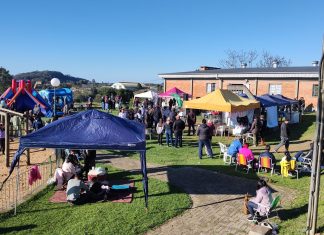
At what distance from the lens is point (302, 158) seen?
41.4ft

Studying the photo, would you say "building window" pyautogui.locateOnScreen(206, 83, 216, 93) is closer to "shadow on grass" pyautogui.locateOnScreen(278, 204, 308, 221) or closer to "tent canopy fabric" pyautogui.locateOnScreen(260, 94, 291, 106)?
"tent canopy fabric" pyautogui.locateOnScreen(260, 94, 291, 106)

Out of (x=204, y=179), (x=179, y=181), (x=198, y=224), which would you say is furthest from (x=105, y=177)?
(x=198, y=224)

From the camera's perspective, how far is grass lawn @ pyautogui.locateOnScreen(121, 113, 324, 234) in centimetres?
850

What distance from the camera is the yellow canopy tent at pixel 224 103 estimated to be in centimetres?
1853

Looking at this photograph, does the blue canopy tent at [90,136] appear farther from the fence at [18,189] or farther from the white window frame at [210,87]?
the white window frame at [210,87]

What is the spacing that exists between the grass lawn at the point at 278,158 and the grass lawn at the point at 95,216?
2653mm

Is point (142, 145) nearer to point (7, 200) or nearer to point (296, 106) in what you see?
point (7, 200)

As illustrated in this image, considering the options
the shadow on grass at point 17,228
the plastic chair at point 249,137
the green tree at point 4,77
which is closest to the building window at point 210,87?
the plastic chair at point 249,137

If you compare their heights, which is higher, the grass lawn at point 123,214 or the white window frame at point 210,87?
the white window frame at point 210,87

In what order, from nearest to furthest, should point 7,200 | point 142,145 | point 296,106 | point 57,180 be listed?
point 142,145, point 7,200, point 57,180, point 296,106

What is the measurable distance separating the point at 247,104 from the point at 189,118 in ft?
10.9

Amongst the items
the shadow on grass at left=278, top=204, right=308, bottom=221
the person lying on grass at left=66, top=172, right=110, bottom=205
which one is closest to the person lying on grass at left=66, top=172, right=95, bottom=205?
the person lying on grass at left=66, top=172, right=110, bottom=205

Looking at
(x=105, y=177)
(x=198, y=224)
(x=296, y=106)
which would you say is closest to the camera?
(x=198, y=224)

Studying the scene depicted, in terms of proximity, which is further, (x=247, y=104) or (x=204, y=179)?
(x=247, y=104)
